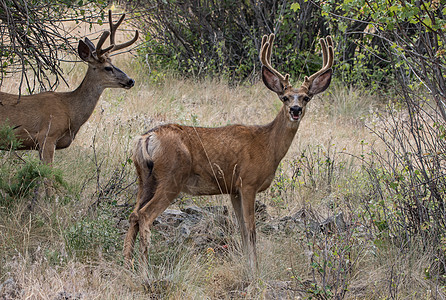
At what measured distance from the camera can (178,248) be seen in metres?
5.46

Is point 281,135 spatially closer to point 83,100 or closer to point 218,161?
point 218,161

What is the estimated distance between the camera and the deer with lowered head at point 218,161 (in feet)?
18.1

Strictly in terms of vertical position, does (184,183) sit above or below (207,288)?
above

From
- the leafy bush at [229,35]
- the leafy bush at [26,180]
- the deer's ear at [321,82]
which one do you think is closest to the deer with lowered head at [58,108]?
the leafy bush at [26,180]

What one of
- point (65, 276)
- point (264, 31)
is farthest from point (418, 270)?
point (264, 31)

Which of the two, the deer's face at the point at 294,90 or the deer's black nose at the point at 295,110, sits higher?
the deer's face at the point at 294,90

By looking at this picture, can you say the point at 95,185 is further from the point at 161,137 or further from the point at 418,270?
the point at 418,270

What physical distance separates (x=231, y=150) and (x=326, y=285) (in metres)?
1.81

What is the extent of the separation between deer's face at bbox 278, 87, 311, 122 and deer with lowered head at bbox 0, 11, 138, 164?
7.80 feet

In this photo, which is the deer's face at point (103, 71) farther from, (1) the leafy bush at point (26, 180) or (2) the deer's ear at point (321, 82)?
(2) the deer's ear at point (321, 82)

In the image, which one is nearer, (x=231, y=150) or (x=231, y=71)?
(x=231, y=150)

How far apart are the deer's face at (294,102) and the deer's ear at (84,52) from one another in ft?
10.4

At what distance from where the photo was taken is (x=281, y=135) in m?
6.25

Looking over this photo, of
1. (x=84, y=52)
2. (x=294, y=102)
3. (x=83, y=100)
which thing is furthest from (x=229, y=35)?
(x=294, y=102)
